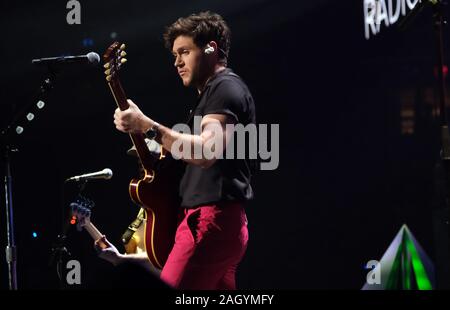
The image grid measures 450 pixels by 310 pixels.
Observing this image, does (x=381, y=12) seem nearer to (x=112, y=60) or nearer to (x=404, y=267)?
A: (x=404, y=267)

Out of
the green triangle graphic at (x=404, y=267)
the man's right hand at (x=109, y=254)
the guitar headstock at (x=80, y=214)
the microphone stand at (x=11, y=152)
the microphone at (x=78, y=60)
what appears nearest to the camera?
the man's right hand at (x=109, y=254)

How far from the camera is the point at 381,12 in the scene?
5.75 metres

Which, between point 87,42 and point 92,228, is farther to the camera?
point 87,42

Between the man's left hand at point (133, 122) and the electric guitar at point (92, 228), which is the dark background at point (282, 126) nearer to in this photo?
the electric guitar at point (92, 228)

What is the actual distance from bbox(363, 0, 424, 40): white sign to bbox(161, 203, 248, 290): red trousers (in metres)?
3.66

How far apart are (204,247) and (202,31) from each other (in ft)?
3.16

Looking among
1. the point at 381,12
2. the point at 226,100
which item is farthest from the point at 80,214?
the point at 381,12

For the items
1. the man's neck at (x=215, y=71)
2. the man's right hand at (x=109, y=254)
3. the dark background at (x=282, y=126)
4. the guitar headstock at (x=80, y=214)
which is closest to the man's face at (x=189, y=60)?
the man's neck at (x=215, y=71)

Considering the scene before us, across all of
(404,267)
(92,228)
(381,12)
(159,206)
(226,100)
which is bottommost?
(404,267)

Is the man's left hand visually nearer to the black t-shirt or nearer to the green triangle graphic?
the black t-shirt

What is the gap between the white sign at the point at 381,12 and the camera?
18.6 ft

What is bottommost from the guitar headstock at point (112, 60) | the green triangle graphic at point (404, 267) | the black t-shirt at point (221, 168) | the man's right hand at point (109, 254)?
the green triangle graphic at point (404, 267)
